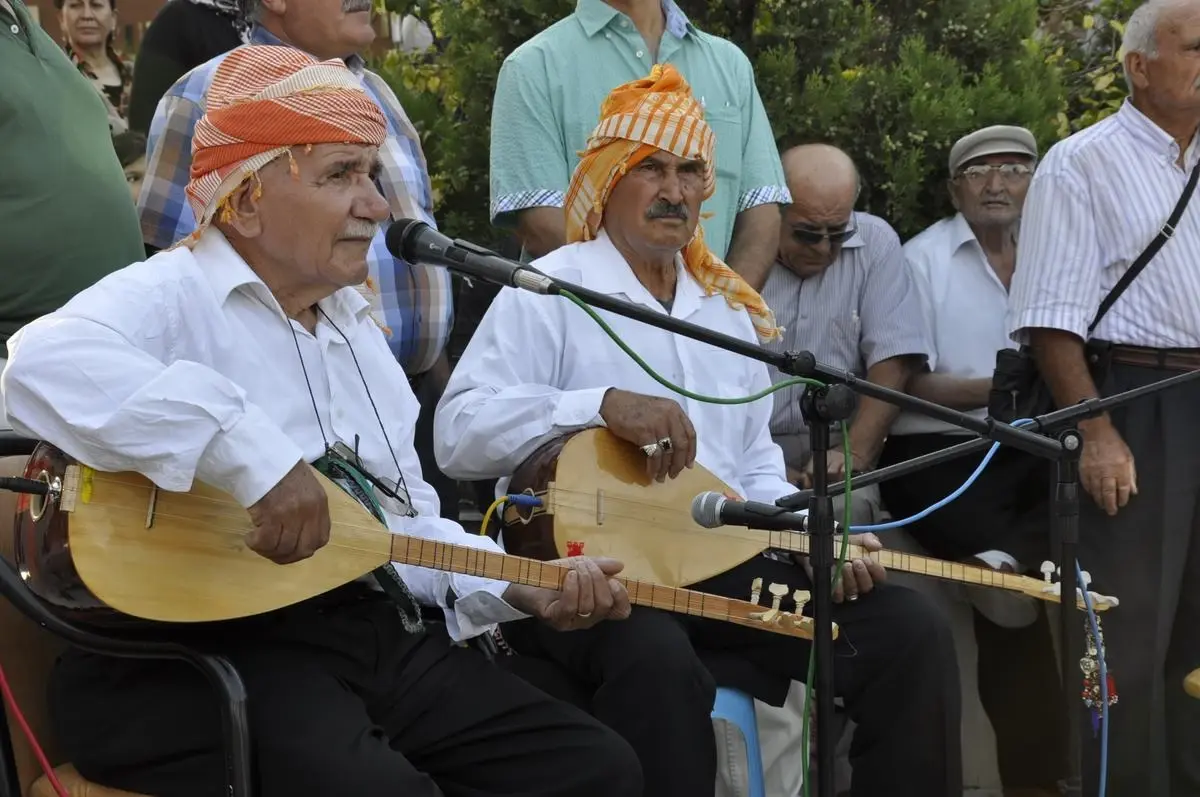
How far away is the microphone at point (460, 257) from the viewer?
273 cm

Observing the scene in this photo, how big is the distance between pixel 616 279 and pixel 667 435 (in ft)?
1.96

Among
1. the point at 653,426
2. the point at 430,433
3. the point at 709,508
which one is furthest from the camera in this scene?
the point at 430,433

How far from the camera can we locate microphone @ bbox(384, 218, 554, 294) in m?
→ 2.73

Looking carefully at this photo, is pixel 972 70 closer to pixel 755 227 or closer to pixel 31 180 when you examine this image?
pixel 755 227

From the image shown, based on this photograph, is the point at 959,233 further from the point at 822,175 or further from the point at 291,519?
the point at 291,519

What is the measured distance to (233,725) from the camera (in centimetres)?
281

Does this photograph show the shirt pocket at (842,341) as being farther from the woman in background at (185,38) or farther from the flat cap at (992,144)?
the woman in background at (185,38)

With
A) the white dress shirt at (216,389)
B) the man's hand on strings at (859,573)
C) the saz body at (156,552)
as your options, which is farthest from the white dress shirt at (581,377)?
the saz body at (156,552)

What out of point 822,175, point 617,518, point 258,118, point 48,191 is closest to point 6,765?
point 258,118

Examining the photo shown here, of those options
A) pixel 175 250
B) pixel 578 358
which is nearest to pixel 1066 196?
pixel 578 358

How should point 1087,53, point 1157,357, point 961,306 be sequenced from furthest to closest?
1. point 1087,53
2. point 961,306
3. point 1157,357

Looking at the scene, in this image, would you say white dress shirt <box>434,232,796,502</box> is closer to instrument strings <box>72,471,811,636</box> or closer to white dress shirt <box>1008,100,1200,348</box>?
instrument strings <box>72,471,811,636</box>

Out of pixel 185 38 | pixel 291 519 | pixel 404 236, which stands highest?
pixel 185 38

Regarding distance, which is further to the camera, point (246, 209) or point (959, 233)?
point (959, 233)
